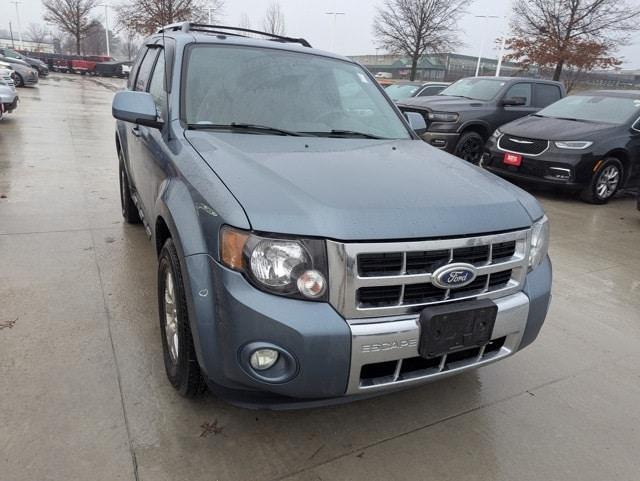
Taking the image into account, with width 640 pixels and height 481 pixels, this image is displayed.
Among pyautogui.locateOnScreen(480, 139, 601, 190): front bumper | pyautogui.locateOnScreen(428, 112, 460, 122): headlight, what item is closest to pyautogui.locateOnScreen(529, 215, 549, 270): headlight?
pyautogui.locateOnScreen(480, 139, 601, 190): front bumper

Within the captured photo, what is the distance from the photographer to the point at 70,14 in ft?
148

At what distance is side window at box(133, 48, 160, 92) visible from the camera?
3900 millimetres

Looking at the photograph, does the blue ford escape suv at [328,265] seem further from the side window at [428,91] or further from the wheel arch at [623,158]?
the side window at [428,91]

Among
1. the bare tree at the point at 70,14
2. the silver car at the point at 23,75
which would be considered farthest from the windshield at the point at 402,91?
the bare tree at the point at 70,14

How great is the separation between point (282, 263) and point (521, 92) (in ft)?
30.6

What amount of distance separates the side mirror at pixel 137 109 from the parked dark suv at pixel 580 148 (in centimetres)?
607

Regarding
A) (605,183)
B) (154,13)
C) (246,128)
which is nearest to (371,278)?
(246,128)

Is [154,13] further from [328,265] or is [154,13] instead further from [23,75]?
[328,265]

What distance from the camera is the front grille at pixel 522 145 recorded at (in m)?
7.28

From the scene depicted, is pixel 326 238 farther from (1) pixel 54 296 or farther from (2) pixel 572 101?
(2) pixel 572 101

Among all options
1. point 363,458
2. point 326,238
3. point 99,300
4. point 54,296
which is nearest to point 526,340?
point 363,458

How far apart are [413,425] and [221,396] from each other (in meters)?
0.98

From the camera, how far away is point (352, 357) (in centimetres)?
182

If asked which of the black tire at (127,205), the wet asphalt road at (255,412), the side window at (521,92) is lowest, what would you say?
the wet asphalt road at (255,412)
